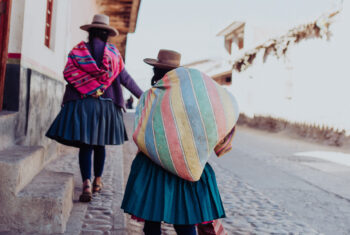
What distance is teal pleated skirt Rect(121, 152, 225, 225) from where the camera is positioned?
5.83 ft

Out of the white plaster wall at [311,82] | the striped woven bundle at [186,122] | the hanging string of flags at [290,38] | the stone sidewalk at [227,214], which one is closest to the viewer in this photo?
the striped woven bundle at [186,122]

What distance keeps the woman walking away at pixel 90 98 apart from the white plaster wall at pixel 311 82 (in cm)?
976

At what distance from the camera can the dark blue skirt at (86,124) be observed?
10.5 feet

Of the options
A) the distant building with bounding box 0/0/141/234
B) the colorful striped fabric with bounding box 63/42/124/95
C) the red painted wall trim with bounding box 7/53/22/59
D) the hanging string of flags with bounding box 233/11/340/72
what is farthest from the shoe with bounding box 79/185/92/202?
the hanging string of flags with bounding box 233/11/340/72

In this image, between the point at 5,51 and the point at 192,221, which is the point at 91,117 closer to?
the point at 5,51

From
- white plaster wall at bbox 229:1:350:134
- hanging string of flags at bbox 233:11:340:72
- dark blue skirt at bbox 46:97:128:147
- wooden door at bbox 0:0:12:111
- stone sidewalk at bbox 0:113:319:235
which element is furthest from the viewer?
hanging string of flags at bbox 233:11:340:72

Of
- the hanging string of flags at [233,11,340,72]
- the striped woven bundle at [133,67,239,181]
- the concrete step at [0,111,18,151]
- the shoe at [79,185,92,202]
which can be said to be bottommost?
the shoe at [79,185,92,202]

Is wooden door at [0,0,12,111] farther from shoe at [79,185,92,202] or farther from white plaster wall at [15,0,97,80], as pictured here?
shoe at [79,185,92,202]

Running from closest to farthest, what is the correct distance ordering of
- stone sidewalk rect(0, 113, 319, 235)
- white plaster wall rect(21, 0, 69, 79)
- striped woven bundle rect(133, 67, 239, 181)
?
striped woven bundle rect(133, 67, 239, 181), stone sidewalk rect(0, 113, 319, 235), white plaster wall rect(21, 0, 69, 79)

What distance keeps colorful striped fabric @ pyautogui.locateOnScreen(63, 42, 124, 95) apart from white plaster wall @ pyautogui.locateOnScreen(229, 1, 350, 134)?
390 inches

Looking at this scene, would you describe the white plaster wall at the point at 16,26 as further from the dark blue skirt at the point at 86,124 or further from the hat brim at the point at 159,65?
the hat brim at the point at 159,65

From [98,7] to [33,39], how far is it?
7.28 m

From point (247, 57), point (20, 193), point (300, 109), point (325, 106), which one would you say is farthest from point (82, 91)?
point (247, 57)

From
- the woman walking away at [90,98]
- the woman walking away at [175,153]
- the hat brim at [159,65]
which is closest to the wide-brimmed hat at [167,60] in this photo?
the hat brim at [159,65]
